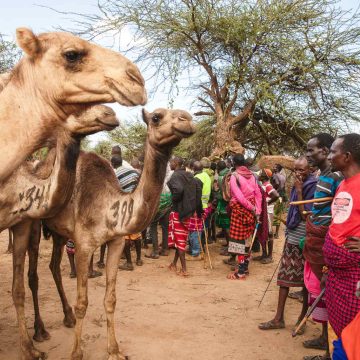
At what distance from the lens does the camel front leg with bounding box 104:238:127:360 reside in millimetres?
3777

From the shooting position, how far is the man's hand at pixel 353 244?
2.76 metres

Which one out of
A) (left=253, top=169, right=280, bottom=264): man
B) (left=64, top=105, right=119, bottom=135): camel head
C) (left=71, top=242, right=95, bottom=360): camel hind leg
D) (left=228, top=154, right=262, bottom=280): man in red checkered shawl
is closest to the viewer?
(left=64, top=105, right=119, bottom=135): camel head

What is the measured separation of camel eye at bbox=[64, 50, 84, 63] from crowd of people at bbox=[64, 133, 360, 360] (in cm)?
204

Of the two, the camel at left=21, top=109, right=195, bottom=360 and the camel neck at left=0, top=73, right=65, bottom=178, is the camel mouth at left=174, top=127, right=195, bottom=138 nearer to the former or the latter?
the camel at left=21, top=109, right=195, bottom=360

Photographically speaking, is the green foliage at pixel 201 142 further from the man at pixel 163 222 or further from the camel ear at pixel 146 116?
the camel ear at pixel 146 116

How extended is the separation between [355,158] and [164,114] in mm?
1570

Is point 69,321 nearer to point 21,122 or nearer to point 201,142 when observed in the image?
point 21,122

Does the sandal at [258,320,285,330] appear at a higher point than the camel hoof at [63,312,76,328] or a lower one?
higher

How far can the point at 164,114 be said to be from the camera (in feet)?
11.1

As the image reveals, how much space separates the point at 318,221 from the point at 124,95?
8.39 feet

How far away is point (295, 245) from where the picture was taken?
4.72 meters

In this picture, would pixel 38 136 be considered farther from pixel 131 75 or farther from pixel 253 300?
pixel 253 300

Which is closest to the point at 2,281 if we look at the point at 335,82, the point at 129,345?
the point at 129,345

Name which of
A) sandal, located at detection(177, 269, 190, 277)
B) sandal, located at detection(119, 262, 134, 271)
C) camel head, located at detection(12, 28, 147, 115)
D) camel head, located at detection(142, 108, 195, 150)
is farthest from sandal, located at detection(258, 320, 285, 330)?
camel head, located at detection(12, 28, 147, 115)
